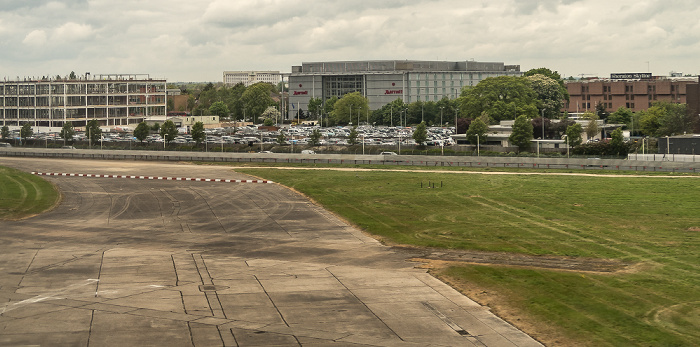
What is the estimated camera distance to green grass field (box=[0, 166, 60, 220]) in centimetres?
6825

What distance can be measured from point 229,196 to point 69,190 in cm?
2015

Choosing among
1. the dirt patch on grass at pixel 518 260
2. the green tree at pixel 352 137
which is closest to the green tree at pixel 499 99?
the green tree at pixel 352 137

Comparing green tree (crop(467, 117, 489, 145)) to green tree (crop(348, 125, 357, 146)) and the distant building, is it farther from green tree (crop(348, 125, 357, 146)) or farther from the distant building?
the distant building

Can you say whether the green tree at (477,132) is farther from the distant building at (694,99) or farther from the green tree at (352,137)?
the distant building at (694,99)

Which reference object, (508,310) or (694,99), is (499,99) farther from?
(508,310)

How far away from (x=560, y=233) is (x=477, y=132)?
91.6 m

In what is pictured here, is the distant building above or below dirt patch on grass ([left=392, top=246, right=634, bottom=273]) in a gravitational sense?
above

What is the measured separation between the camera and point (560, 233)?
5769 centimetres

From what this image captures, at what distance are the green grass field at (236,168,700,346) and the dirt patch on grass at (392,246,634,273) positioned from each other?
3.75 feet

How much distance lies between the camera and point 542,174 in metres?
109

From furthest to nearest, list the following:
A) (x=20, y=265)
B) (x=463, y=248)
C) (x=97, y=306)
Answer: (x=463, y=248), (x=20, y=265), (x=97, y=306)

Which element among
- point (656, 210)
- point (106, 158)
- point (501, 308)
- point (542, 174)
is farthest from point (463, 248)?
point (106, 158)

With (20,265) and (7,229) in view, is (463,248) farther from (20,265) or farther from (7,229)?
(7,229)

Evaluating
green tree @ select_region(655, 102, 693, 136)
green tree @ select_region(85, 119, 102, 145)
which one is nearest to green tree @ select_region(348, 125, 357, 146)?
green tree @ select_region(85, 119, 102, 145)
